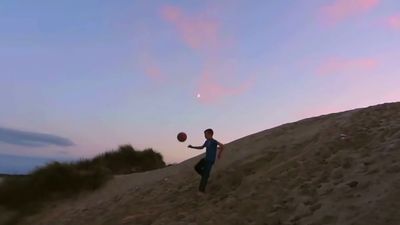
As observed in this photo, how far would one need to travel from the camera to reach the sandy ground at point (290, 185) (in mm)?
10555

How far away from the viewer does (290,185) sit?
12.5 m

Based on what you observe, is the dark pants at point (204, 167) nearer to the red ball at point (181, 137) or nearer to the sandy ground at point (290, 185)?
the sandy ground at point (290, 185)

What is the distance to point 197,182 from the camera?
1675 centimetres

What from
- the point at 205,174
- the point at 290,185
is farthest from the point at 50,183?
the point at 290,185

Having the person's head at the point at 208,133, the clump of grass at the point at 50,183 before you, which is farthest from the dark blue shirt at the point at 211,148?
the clump of grass at the point at 50,183

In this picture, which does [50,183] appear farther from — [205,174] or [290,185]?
[290,185]

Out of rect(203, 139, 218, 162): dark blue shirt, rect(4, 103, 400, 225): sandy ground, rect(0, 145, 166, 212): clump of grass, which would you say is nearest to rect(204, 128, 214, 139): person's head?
rect(203, 139, 218, 162): dark blue shirt

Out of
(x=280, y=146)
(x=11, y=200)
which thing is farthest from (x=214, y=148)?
(x=11, y=200)

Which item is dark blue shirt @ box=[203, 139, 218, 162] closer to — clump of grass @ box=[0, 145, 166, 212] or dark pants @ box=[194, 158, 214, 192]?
dark pants @ box=[194, 158, 214, 192]

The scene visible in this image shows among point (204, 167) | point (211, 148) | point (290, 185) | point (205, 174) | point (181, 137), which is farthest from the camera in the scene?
point (205, 174)

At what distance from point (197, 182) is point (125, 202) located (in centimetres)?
276

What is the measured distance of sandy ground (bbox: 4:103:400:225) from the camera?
34.6 feet

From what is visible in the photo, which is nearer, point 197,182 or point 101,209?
point 197,182

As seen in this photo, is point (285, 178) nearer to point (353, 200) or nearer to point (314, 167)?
point (314, 167)
